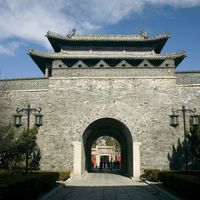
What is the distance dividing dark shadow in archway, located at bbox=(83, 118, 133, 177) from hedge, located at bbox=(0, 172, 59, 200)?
7600mm

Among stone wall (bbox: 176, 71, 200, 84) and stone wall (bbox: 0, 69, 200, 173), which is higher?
stone wall (bbox: 176, 71, 200, 84)

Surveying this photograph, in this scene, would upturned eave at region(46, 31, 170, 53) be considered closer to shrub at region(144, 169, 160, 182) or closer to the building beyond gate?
the building beyond gate

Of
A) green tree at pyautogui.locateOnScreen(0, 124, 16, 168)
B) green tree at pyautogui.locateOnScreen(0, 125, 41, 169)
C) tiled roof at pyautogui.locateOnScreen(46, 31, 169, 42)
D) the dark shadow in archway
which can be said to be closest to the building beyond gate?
the dark shadow in archway

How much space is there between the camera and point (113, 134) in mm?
25172

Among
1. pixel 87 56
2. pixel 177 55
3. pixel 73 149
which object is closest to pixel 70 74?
pixel 87 56

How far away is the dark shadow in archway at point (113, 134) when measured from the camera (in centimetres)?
1856

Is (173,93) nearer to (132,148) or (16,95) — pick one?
(132,148)

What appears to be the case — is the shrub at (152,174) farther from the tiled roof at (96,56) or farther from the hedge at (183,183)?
the tiled roof at (96,56)

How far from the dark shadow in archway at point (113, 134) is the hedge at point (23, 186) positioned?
7.60 metres

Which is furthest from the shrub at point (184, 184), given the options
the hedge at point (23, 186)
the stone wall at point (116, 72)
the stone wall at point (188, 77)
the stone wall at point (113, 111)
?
the stone wall at point (116, 72)

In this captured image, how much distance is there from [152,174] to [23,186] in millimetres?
8387

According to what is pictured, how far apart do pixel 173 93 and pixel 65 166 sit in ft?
22.7

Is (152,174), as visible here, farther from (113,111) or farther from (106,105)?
(106,105)

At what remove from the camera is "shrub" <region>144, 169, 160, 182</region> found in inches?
564
